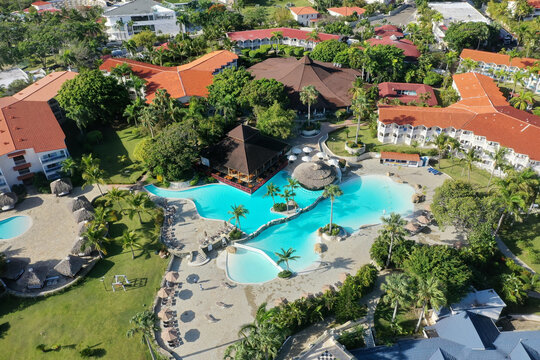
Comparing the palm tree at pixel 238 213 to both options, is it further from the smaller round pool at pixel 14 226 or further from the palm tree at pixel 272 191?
the smaller round pool at pixel 14 226

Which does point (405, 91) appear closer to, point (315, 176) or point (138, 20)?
point (315, 176)

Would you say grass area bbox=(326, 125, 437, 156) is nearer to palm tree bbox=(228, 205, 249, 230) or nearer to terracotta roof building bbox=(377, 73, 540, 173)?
terracotta roof building bbox=(377, 73, 540, 173)

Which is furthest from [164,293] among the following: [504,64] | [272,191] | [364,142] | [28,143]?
[504,64]

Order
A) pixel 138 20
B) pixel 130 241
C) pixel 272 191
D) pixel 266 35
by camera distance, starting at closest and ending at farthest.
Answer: pixel 130 241 → pixel 272 191 → pixel 266 35 → pixel 138 20

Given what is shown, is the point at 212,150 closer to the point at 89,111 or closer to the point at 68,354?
the point at 89,111

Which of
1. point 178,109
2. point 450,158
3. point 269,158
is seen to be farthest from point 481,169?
point 178,109

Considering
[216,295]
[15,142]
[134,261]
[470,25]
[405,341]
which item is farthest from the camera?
[470,25]

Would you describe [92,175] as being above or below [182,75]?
below
